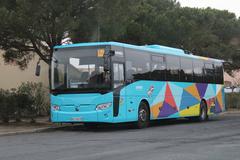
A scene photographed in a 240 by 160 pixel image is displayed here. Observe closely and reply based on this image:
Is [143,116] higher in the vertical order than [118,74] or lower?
lower

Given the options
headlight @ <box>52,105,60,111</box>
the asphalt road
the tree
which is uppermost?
the tree

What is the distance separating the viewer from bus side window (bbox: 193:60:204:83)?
2580 cm

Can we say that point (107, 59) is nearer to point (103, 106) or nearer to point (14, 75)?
point (103, 106)

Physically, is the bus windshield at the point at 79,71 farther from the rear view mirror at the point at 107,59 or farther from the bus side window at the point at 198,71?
the bus side window at the point at 198,71

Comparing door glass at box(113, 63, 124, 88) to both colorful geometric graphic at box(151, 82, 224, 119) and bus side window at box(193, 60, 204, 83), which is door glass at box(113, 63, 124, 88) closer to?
colorful geometric graphic at box(151, 82, 224, 119)

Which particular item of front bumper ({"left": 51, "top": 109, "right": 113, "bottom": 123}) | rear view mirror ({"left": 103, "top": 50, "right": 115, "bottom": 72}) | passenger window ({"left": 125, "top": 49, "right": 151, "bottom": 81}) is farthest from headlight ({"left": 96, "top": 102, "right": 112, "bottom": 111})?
passenger window ({"left": 125, "top": 49, "right": 151, "bottom": 81})

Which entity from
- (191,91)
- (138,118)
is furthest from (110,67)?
(191,91)

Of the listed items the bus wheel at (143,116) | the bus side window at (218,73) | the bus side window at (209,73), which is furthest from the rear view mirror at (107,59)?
the bus side window at (218,73)

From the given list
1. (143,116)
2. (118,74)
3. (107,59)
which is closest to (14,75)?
(143,116)

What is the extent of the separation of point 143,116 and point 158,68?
97.4 inches

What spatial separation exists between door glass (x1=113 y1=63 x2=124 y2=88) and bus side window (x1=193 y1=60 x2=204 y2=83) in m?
7.12

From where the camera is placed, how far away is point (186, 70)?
81.7ft

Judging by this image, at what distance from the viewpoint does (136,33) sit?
32.5 metres

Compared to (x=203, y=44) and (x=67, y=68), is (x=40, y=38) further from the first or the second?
(x=203, y=44)
